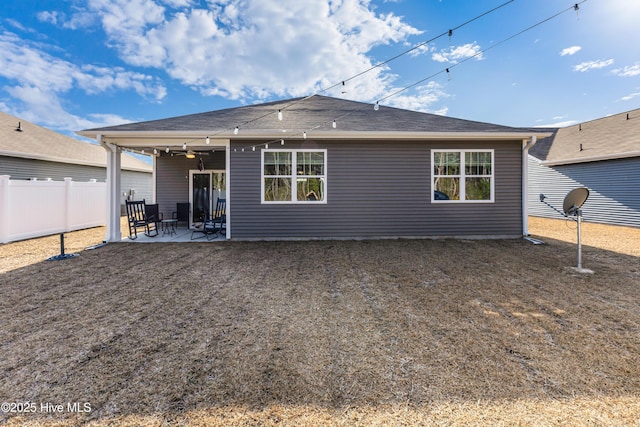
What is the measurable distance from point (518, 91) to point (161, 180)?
13438 millimetres

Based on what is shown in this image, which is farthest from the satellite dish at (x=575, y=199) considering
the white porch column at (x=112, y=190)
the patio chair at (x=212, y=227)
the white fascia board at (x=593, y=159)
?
the white porch column at (x=112, y=190)

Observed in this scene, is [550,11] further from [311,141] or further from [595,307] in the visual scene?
[311,141]

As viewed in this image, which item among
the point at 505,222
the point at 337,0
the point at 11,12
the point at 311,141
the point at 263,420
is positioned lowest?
the point at 263,420

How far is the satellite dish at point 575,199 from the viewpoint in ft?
16.0

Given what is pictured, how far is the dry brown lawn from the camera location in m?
1.70

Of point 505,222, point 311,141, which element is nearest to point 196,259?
point 311,141

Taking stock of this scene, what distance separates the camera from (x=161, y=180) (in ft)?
31.6

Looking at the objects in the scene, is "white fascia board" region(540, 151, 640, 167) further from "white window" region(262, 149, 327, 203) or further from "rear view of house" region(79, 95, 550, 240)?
"white window" region(262, 149, 327, 203)

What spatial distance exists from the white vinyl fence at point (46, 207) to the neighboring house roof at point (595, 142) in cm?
1810

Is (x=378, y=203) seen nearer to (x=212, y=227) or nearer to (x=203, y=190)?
(x=212, y=227)

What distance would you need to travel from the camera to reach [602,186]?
10.5 metres

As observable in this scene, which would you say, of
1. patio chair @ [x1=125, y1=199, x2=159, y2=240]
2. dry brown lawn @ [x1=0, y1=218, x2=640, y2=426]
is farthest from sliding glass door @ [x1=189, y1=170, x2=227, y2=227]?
dry brown lawn @ [x1=0, y1=218, x2=640, y2=426]

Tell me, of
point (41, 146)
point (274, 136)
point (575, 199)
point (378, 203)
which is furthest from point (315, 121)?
point (41, 146)

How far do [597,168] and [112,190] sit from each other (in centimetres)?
1621
